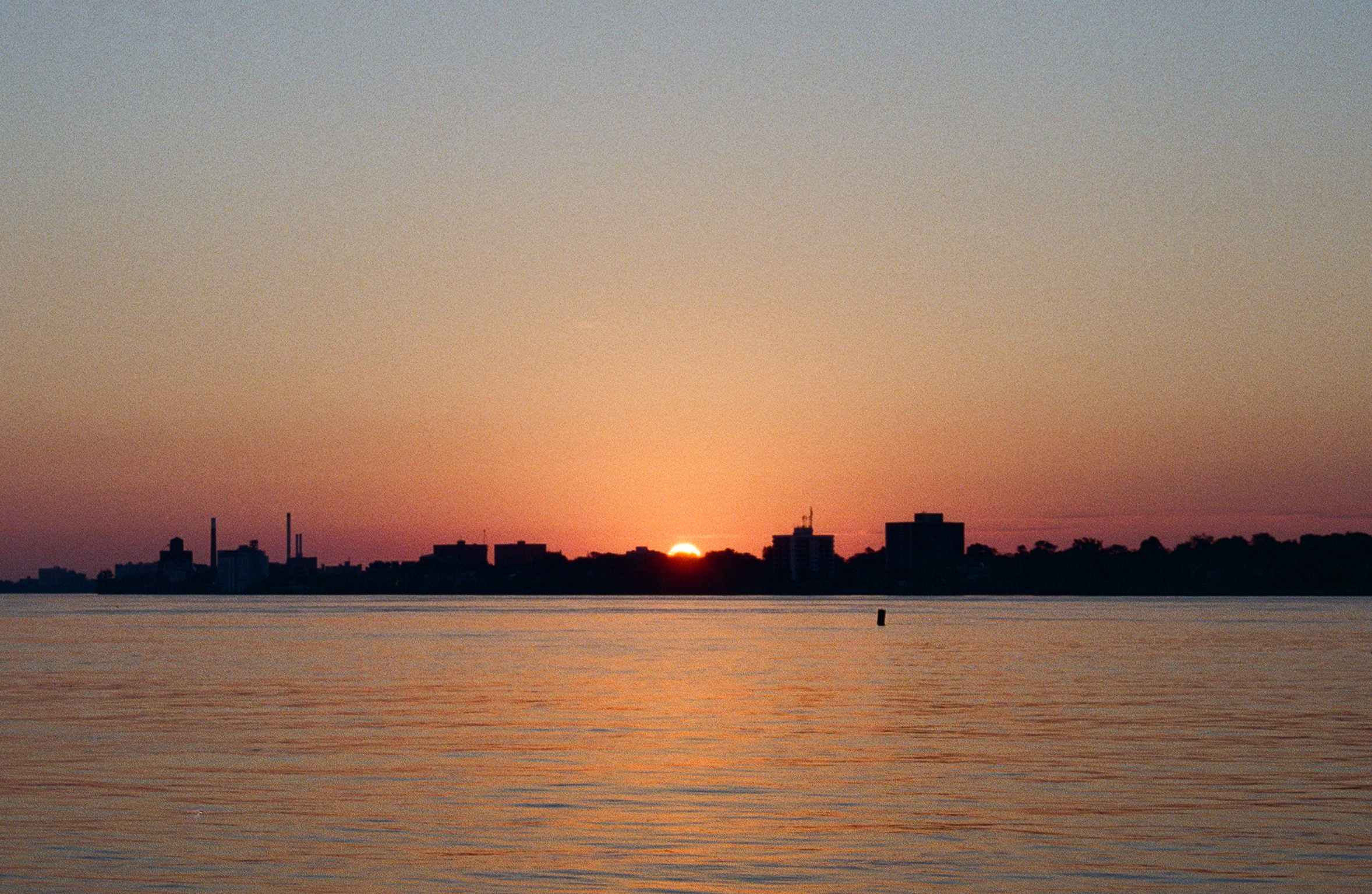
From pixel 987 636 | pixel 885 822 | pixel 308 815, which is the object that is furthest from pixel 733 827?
pixel 987 636

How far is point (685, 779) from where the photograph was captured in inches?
1358

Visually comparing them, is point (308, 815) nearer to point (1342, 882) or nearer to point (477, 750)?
point (477, 750)

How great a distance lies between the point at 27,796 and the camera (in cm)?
3138

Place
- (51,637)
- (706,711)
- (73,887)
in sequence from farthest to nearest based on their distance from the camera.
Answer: (51,637) < (706,711) < (73,887)

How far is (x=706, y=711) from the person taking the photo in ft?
169

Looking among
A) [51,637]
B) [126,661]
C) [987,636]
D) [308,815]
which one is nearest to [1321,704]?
[308,815]

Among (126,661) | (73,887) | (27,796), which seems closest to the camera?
(73,887)

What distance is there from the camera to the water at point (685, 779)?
24.2 metres

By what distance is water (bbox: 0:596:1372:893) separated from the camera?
2417 centimetres

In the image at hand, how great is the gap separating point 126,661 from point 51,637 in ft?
141

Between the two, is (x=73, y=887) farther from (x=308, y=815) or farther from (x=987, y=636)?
(x=987, y=636)

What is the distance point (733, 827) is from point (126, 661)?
205 ft

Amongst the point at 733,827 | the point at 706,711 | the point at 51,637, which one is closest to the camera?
the point at 733,827

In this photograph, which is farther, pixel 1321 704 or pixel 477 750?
pixel 1321 704
